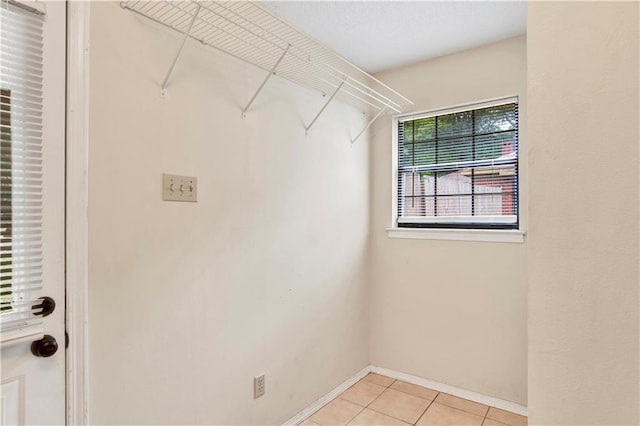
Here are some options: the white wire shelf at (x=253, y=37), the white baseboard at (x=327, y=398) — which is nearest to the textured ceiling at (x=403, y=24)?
the white wire shelf at (x=253, y=37)

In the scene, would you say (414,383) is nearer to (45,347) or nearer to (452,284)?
(452,284)

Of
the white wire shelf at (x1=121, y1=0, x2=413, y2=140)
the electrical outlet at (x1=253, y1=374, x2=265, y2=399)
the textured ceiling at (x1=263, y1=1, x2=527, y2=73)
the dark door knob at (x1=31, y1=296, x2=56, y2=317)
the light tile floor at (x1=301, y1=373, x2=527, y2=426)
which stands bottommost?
the light tile floor at (x1=301, y1=373, x2=527, y2=426)

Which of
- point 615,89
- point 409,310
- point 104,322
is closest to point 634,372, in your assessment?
point 615,89

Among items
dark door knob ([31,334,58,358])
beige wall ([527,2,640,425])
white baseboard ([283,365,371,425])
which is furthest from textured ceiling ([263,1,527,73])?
white baseboard ([283,365,371,425])

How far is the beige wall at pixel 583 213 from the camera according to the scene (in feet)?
1.62

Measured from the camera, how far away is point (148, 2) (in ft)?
4.40

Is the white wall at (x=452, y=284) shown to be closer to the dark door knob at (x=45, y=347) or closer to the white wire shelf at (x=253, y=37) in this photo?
the white wire shelf at (x=253, y=37)

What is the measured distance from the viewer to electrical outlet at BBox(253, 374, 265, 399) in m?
1.88

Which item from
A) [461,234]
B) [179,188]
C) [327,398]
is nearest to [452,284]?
[461,234]

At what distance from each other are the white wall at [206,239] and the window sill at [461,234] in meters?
0.56

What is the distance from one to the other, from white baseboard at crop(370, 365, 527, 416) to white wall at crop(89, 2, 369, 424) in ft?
1.47

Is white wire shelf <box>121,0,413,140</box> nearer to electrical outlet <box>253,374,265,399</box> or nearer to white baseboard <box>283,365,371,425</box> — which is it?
electrical outlet <box>253,374,265,399</box>

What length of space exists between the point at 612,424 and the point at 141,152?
154 cm

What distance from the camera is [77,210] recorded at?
120 cm
